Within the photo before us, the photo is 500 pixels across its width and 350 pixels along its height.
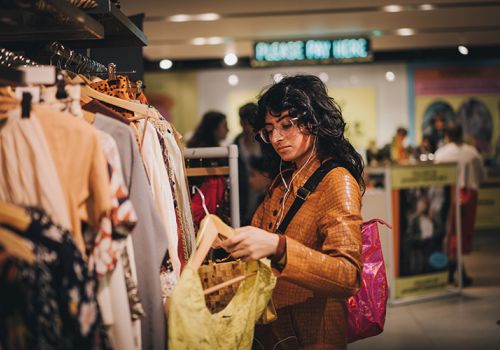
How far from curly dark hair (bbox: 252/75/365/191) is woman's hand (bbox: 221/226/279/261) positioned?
0.53 m

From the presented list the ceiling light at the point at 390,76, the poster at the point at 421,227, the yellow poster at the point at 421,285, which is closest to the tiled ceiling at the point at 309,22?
the ceiling light at the point at 390,76

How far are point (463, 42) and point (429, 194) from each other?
504 cm

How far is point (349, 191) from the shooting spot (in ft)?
6.68

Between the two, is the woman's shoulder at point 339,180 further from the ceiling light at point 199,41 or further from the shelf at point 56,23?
the ceiling light at point 199,41

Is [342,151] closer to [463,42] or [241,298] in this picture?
[241,298]

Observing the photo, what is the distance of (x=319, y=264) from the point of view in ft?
6.08

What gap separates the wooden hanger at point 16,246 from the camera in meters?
1.24

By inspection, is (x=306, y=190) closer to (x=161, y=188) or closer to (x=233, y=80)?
(x=161, y=188)

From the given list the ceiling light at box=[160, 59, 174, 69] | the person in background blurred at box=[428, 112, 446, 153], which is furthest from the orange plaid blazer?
the ceiling light at box=[160, 59, 174, 69]

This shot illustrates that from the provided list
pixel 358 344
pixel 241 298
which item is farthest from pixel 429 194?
pixel 241 298

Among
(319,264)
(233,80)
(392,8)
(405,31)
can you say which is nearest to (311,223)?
(319,264)

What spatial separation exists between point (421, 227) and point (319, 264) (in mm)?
4510

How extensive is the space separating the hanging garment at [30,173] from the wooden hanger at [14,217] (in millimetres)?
111

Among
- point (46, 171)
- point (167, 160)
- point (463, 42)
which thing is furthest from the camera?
point (463, 42)
